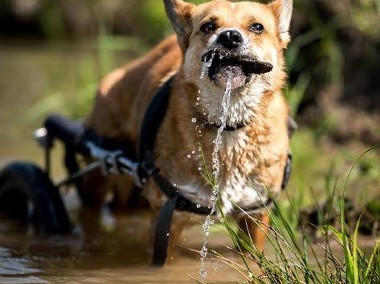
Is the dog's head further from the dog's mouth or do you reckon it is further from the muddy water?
the muddy water

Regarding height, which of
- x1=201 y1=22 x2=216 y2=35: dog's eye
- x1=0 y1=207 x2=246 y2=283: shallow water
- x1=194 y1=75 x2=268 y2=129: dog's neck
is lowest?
x1=0 y1=207 x2=246 y2=283: shallow water

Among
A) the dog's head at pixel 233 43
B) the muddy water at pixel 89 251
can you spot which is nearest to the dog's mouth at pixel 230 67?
the dog's head at pixel 233 43

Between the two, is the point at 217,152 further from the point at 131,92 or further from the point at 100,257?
the point at 131,92

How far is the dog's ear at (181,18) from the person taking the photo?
533 centimetres

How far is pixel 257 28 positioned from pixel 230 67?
376 mm

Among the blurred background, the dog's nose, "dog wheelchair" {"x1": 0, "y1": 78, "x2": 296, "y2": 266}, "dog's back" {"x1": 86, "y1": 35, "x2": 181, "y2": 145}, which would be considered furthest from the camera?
the blurred background

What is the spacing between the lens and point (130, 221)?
6707 millimetres

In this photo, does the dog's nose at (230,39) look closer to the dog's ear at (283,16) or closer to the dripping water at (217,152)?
the dripping water at (217,152)

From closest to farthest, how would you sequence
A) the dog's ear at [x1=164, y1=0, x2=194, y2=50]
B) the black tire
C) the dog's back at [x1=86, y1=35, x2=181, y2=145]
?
the dog's ear at [x1=164, y1=0, x2=194, y2=50] < the dog's back at [x1=86, y1=35, x2=181, y2=145] < the black tire

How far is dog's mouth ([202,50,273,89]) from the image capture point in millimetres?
4844

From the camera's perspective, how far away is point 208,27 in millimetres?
5102

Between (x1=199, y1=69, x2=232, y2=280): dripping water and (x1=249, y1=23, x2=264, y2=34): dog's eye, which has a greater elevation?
(x1=249, y1=23, x2=264, y2=34): dog's eye

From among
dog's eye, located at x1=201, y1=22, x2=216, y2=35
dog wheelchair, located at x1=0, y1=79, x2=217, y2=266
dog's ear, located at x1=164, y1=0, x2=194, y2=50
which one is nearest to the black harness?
dog wheelchair, located at x1=0, y1=79, x2=217, y2=266

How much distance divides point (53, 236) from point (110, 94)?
1.09m
